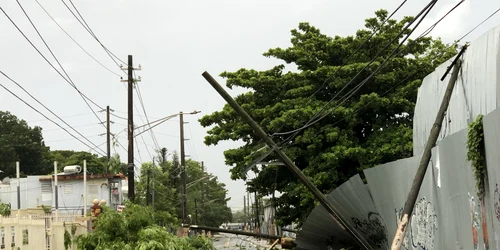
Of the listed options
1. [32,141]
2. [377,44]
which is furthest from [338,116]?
[32,141]

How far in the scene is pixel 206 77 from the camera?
1328 centimetres

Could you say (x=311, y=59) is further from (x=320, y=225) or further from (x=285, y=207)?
(x=320, y=225)

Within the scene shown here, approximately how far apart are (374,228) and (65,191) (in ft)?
109

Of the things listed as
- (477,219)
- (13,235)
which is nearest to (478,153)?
(477,219)

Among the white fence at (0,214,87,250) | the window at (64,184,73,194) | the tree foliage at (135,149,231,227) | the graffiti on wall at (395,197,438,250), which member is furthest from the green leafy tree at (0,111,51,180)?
the graffiti on wall at (395,197,438,250)

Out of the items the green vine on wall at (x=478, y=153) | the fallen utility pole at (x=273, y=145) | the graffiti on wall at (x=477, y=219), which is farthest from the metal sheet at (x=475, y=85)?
the fallen utility pole at (x=273, y=145)

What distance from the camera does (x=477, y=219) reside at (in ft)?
33.3

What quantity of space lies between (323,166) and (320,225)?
4944 mm

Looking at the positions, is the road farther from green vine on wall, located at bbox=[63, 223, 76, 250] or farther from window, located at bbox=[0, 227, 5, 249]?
window, located at bbox=[0, 227, 5, 249]

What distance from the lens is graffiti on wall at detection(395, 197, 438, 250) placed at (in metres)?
13.9

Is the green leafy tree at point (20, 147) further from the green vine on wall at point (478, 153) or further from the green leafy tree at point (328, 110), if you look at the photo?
the green vine on wall at point (478, 153)

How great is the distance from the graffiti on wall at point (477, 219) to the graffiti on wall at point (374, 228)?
8.24m

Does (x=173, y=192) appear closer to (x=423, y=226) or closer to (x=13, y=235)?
(x=13, y=235)

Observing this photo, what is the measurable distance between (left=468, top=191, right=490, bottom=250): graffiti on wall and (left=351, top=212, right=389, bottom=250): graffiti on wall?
8241 mm
